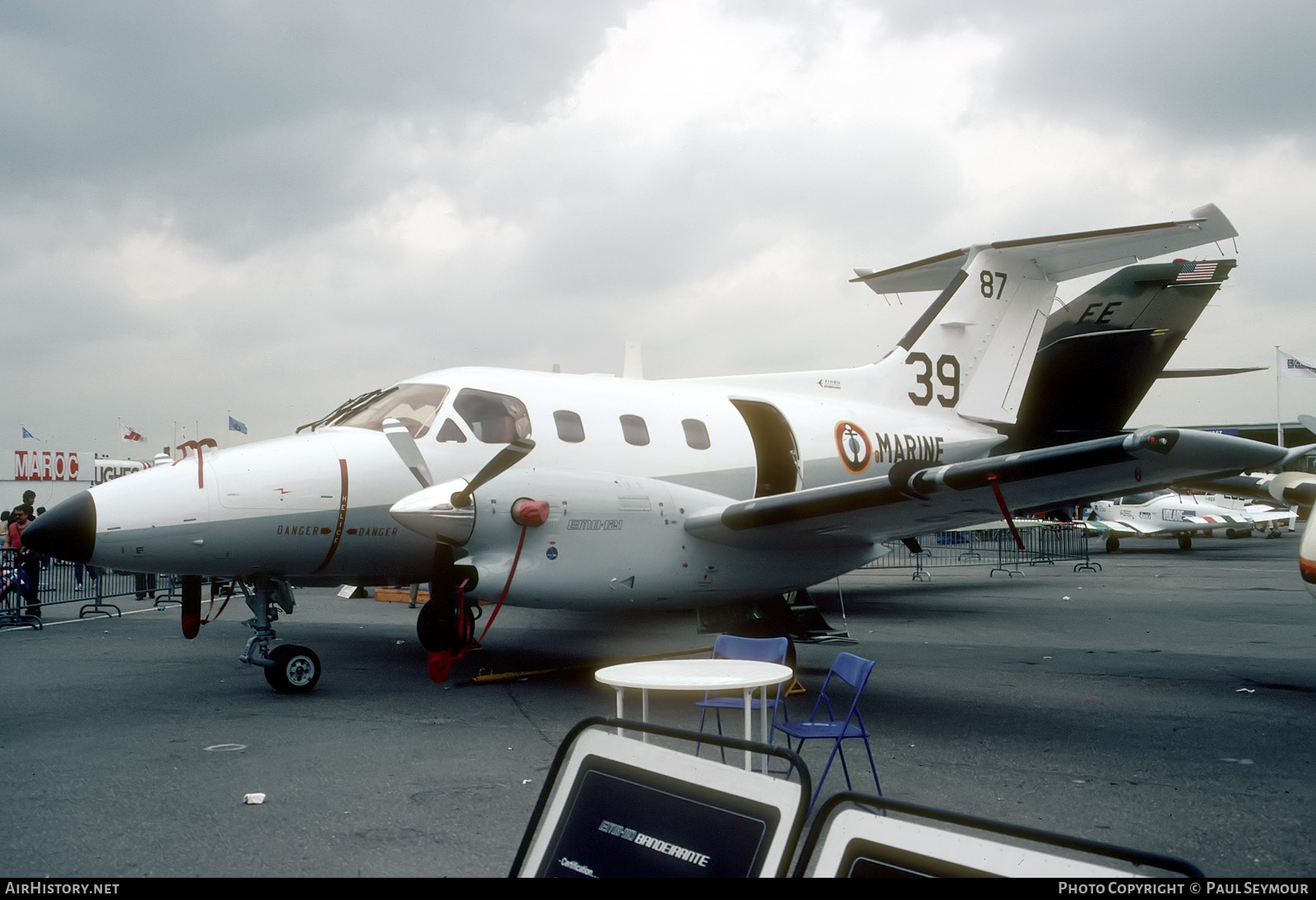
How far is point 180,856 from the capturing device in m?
3.90

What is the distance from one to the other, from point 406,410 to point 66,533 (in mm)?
2882

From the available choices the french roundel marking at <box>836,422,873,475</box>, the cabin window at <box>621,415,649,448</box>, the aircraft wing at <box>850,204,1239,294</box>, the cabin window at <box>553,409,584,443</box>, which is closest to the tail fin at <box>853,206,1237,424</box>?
the aircraft wing at <box>850,204,1239,294</box>

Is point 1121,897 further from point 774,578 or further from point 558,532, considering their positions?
point 774,578

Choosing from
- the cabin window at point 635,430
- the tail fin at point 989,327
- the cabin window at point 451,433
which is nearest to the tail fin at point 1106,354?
the tail fin at point 989,327

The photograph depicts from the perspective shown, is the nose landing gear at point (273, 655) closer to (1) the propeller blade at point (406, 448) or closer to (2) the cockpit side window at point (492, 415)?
(1) the propeller blade at point (406, 448)

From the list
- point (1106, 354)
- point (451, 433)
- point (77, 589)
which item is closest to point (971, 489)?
point (451, 433)

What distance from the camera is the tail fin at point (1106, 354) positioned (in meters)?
12.8

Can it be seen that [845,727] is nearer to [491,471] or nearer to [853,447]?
[491,471]

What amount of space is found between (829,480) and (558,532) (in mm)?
4222

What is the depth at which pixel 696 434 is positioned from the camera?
30.8 ft

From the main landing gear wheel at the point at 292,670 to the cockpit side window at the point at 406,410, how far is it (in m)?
2.13

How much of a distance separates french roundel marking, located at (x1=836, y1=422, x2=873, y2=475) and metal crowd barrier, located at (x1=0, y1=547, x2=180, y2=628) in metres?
8.39

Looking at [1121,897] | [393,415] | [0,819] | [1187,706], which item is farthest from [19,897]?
[1187,706]

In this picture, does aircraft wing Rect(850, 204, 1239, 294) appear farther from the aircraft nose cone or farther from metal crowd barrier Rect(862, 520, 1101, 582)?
the aircraft nose cone
